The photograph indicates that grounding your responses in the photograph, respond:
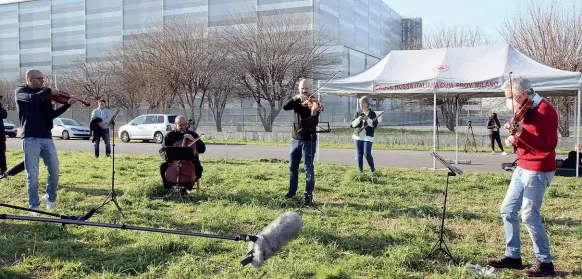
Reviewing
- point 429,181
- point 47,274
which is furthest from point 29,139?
point 429,181

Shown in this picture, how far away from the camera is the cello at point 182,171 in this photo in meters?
7.57

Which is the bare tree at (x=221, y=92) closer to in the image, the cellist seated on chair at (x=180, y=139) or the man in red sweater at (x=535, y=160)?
the cellist seated on chair at (x=180, y=139)

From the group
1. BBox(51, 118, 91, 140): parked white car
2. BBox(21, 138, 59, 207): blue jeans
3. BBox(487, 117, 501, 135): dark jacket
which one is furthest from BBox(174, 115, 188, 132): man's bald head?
BBox(51, 118, 91, 140): parked white car

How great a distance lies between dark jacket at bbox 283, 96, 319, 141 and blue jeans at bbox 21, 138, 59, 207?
3.22m

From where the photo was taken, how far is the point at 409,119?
132ft

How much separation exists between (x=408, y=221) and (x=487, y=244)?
3.59ft

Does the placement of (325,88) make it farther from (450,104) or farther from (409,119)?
(409,119)

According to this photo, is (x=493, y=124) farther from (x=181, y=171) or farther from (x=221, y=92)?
(x=221, y=92)

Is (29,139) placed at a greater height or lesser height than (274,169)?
greater

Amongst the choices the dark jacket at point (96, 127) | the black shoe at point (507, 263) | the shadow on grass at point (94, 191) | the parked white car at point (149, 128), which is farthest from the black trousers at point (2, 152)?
the parked white car at point (149, 128)

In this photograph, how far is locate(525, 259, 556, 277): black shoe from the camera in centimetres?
432

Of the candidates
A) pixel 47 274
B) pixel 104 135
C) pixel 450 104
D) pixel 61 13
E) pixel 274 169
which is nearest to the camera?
pixel 47 274

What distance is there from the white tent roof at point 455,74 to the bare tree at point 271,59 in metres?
16.1

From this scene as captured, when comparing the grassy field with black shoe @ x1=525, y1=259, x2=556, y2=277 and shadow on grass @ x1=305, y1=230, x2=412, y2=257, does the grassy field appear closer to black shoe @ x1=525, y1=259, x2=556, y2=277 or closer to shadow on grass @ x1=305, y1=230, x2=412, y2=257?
shadow on grass @ x1=305, y1=230, x2=412, y2=257
